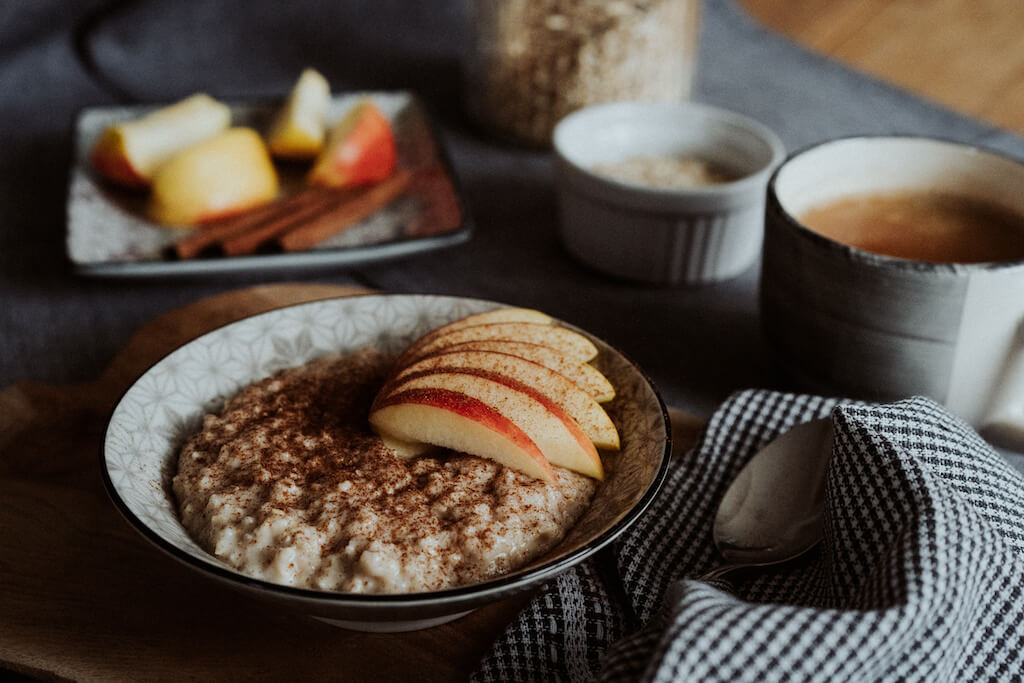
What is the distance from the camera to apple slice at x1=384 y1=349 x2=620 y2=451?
39.0 inches

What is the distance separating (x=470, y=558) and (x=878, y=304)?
0.54 m

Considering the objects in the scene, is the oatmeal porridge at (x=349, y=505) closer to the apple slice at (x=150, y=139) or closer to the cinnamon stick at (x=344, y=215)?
the cinnamon stick at (x=344, y=215)

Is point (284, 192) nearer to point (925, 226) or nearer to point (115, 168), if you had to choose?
point (115, 168)

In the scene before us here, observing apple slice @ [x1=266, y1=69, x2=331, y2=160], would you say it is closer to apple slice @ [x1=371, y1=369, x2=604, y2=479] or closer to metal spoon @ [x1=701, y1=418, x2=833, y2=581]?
apple slice @ [x1=371, y1=369, x2=604, y2=479]

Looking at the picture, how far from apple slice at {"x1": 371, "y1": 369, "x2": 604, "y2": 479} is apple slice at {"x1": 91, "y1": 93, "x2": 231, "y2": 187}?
93cm

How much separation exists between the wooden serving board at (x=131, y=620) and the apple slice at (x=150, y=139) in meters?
0.70

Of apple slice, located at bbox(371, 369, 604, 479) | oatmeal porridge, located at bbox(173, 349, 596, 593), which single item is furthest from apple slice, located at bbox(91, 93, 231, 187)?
apple slice, located at bbox(371, 369, 604, 479)

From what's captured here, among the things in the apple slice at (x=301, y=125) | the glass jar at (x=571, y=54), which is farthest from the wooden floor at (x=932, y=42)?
the apple slice at (x=301, y=125)

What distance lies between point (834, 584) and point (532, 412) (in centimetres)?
31

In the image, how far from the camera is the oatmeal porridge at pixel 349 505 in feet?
2.74

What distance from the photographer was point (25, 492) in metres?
1.07

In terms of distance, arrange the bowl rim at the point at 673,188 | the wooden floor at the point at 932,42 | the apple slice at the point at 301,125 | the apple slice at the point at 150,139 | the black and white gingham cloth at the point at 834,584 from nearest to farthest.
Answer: the black and white gingham cloth at the point at 834,584
the bowl rim at the point at 673,188
the apple slice at the point at 150,139
the apple slice at the point at 301,125
the wooden floor at the point at 932,42

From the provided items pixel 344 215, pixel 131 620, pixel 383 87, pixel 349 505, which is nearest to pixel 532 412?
pixel 349 505

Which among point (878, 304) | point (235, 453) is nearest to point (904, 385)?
point (878, 304)
